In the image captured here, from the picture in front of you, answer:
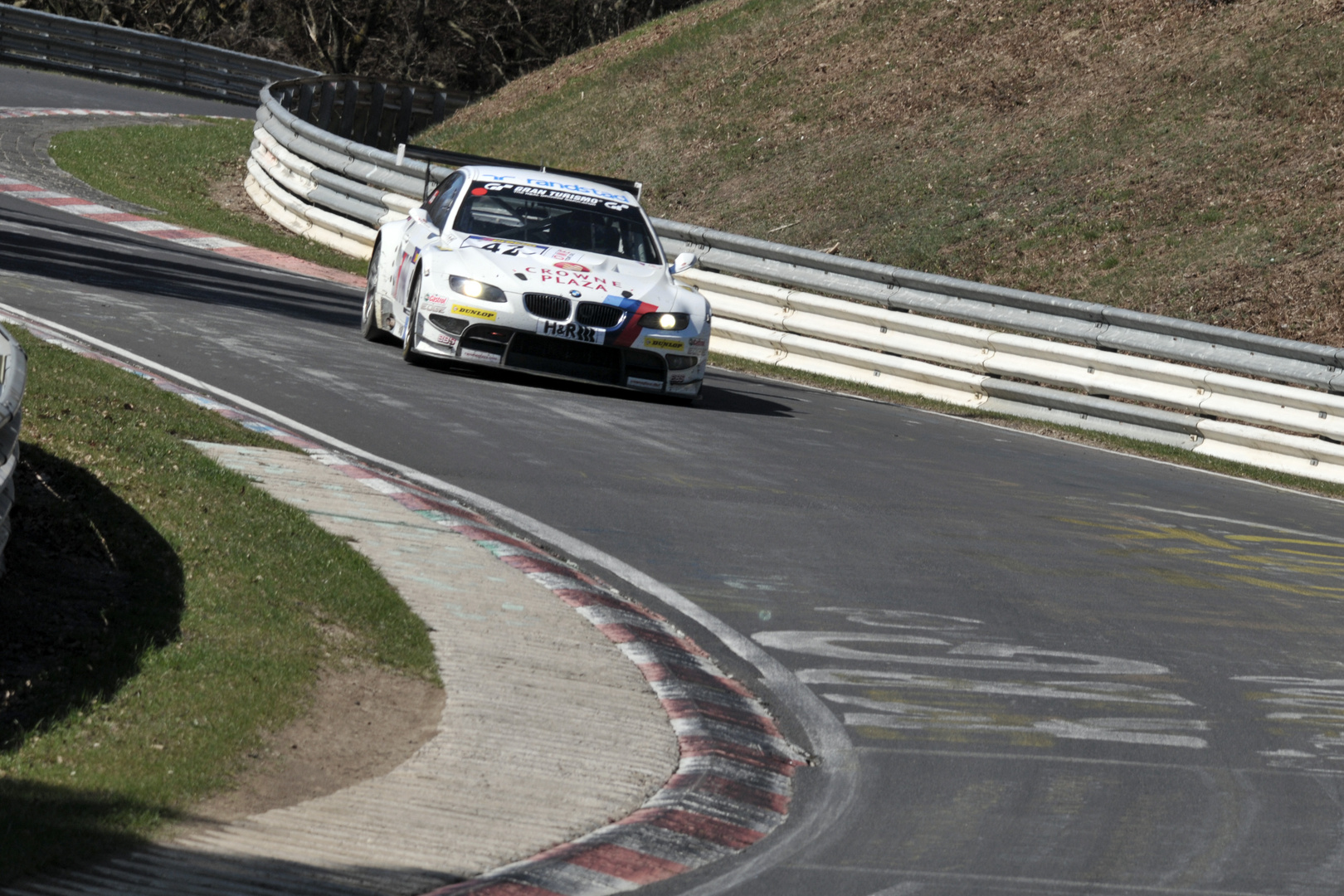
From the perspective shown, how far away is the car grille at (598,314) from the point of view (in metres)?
12.6

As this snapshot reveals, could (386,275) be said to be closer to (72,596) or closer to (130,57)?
(72,596)

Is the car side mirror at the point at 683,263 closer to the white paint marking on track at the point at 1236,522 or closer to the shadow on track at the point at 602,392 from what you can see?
the shadow on track at the point at 602,392

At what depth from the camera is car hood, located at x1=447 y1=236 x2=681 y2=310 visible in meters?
12.6

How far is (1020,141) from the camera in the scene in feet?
82.5

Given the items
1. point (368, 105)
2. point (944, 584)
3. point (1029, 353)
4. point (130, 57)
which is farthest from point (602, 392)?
point (130, 57)

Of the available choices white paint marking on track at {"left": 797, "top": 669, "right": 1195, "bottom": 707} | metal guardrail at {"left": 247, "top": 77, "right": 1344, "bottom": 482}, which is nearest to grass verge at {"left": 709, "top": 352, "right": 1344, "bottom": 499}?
metal guardrail at {"left": 247, "top": 77, "right": 1344, "bottom": 482}

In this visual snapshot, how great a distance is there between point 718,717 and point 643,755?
1.85ft

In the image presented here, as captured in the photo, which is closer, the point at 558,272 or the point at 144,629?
the point at 144,629

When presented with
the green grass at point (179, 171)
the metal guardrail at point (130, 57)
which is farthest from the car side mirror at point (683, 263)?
the metal guardrail at point (130, 57)

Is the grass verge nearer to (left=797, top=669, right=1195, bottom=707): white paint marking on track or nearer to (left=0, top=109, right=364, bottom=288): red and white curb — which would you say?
(left=0, top=109, right=364, bottom=288): red and white curb

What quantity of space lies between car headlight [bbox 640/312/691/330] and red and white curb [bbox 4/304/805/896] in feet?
14.7

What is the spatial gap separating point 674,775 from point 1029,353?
11111 millimetres

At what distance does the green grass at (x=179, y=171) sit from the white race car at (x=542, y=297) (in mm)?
7161

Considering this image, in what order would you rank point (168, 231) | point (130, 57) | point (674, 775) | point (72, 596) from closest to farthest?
point (674, 775)
point (72, 596)
point (168, 231)
point (130, 57)
